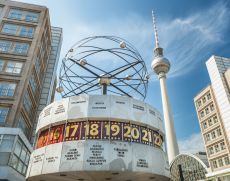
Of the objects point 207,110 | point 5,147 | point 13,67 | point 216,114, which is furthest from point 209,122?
point 5,147

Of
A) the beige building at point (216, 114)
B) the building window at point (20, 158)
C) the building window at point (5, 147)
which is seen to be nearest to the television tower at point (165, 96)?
the beige building at point (216, 114)

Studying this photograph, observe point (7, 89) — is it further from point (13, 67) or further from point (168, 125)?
point (168, 125)

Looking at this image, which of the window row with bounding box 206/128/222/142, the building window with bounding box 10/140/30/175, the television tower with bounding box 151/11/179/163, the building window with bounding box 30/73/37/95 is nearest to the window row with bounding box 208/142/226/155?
the window row with bounding box 206/128/222/142

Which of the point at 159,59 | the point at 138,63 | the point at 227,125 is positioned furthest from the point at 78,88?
the point at 159,59

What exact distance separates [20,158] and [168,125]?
2515 inches

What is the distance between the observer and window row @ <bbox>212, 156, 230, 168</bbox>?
185ft

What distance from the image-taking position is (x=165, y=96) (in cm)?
8981

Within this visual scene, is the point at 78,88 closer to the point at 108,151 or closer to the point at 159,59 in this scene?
the point at 108,151

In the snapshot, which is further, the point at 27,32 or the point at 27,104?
the point at 27,32

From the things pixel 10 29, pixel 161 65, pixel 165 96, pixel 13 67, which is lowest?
pixel 13 67

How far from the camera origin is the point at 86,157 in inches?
514

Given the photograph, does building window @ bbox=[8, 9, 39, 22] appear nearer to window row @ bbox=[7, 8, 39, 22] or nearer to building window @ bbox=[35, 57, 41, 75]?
window row @ bbox=[7, 8, 39, 22]

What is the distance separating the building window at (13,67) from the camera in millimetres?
39094

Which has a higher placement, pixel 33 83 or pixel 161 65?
pixel 161 65
